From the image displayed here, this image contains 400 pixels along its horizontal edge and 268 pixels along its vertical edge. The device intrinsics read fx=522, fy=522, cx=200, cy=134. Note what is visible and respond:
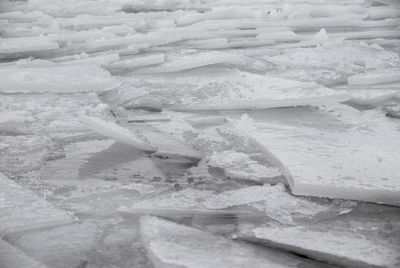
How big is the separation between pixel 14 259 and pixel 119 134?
78cm

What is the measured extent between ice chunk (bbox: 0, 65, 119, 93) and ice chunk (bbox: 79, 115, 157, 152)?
0.73 m

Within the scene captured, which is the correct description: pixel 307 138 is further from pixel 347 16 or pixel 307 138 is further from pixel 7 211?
pixel 347 16

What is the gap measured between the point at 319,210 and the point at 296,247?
0.81 feet

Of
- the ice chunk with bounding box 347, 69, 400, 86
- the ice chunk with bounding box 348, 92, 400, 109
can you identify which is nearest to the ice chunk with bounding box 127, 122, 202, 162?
the ice chunk with bounding box 348, 92, 400, 109

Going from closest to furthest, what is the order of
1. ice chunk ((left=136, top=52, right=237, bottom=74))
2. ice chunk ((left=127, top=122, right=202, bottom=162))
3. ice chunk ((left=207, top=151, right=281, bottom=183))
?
ice chunk ((left=207, top=151, right=281, bottom=183)) → ice chunk ((left=127, top=122, right=202, bottom=162)) → ice chunk ((left=136, top=52, right=237, bottom=74))

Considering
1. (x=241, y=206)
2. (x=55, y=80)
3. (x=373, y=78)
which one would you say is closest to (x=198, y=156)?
(x=241, y=206)

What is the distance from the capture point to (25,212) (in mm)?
1421

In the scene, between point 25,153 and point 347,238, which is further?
point 25,153

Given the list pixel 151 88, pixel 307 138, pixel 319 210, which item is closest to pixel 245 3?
pixel 151 88

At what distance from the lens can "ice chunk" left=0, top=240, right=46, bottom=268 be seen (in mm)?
1183

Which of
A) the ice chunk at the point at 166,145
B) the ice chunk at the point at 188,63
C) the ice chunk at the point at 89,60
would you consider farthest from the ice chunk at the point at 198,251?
the ice chunk at the point at 89,60

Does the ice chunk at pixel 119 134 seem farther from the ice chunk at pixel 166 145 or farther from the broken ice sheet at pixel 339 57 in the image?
the broken ice sheet at pixel 339 57

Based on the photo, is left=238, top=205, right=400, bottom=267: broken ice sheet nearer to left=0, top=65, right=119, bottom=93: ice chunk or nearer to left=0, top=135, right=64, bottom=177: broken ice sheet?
left=0, top=135, right=64, bottom=177: broken ice sheet

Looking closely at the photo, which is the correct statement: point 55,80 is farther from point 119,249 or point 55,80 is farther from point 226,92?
point 119,249
